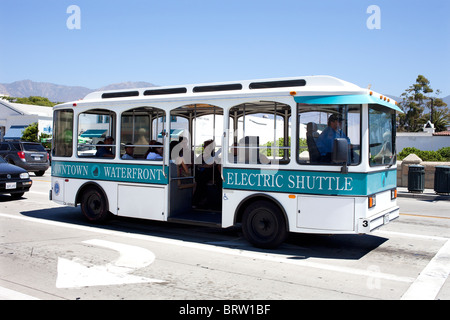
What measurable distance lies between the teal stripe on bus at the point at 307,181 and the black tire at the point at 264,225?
1.02 ft

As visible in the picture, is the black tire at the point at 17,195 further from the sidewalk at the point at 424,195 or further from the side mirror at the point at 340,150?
the sidewalk at the point at 424,195

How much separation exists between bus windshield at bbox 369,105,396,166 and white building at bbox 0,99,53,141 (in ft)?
158

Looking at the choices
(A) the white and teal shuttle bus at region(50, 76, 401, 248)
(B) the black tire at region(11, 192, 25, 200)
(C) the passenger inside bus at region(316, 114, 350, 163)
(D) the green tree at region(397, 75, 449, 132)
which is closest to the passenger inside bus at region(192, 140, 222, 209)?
(A) the white and teal shuttle bus at region(50, 76, 401, 248)

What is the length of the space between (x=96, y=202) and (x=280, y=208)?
176 inches

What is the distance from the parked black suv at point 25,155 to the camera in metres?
21.1

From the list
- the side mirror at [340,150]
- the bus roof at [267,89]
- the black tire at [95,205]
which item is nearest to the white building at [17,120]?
the black tire at [95,205]

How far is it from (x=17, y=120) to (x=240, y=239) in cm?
5367

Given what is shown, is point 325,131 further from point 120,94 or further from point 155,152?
point 120,94

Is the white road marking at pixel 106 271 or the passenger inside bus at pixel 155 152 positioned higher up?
the passenger inside bus at pixel 155 152

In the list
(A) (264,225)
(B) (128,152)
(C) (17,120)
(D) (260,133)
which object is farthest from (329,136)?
(C) (17,120)

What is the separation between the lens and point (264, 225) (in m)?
7.27

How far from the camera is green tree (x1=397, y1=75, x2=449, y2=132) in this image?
7112cm
